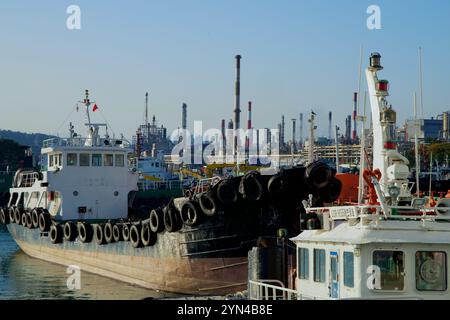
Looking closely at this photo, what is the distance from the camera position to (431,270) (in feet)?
37.7

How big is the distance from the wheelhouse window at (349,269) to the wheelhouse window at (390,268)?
404 millimetres

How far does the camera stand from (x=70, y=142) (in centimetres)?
3816

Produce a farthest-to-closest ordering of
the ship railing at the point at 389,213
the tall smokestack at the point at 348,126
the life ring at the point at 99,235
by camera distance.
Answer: the tall smokestack at the point at 348,126 → the life ring at the point at 99,235 → the ship railing at the point at 389,213

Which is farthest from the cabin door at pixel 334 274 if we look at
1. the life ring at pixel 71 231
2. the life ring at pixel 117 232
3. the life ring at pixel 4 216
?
the life ring at pixel 4 216

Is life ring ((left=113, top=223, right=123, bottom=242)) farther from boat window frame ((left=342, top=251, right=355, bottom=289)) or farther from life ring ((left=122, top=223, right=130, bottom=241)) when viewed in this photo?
boat window frame ((left=342, top=251, right=355, bottom=289))

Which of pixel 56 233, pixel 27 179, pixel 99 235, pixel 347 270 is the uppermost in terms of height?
pixel 27 179

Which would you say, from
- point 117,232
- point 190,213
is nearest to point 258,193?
point 190,213

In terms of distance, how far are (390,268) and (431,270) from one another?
2.07ft

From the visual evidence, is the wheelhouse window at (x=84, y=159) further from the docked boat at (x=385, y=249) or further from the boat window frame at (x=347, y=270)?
the boat window frame at (x=347, y=270)

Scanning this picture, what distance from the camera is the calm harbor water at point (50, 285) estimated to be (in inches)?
1073

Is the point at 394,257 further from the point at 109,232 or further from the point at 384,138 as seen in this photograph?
the point at 109,232

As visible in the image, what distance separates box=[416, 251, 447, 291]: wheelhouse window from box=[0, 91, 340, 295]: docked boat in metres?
12.8

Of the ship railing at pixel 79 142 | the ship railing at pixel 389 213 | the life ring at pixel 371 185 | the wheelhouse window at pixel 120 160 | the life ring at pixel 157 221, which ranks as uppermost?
the ship railing at pixel 79 142
